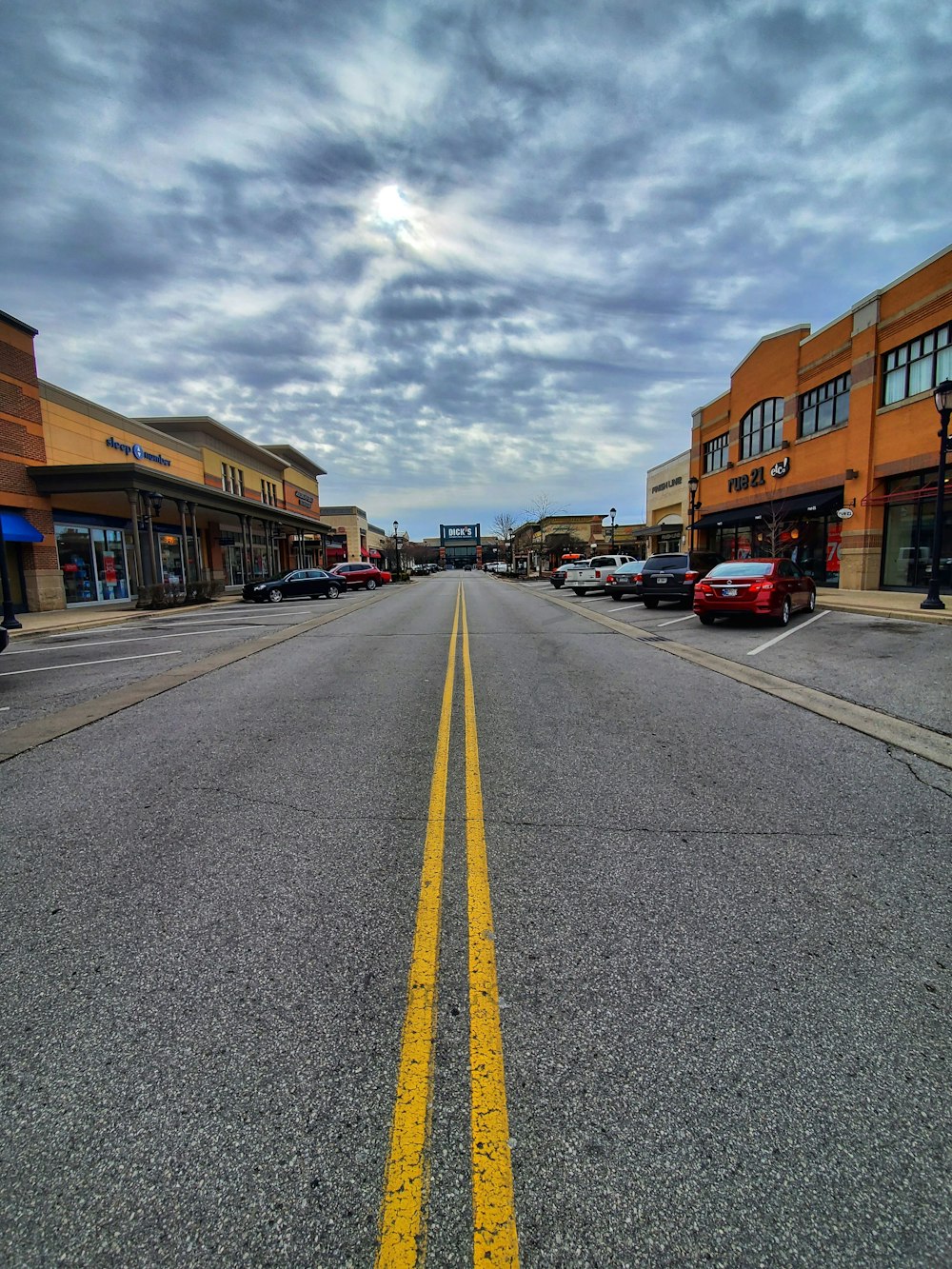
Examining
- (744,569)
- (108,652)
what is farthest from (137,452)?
(744,569)

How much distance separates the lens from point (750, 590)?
1326 cm

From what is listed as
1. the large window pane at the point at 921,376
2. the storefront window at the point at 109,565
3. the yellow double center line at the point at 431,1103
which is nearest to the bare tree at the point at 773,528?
the large window pane at the point at 921,376

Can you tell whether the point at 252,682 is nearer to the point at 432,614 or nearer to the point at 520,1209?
the point at 520,1209

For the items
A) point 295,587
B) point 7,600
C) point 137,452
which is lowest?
point 295,587

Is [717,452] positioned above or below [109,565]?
above

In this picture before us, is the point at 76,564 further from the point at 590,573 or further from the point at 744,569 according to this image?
the point at 744,569

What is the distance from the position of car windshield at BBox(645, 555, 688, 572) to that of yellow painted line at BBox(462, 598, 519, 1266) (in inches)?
660

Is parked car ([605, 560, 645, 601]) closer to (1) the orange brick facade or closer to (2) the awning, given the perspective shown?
(1) the orange brick facade

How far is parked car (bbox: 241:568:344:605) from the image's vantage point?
1071 inches

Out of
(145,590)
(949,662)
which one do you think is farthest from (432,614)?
(949,662)

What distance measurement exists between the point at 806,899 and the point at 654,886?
2.55 ft

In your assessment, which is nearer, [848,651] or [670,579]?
[848,651]

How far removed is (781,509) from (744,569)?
14.9 metres

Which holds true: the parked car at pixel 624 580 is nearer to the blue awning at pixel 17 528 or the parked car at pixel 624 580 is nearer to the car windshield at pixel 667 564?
the car windshield at pixel 667 564
